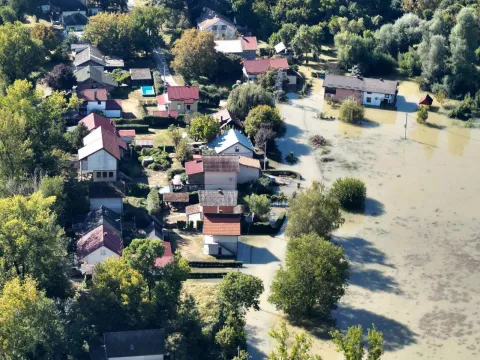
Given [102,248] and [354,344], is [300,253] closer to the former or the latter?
[354,344]

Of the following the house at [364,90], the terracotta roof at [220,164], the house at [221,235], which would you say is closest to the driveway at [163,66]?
the house at [364,90]

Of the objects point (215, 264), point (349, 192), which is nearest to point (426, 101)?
point (349, 192)

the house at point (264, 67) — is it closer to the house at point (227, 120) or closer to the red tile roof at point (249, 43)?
the red tile roof at point (249, 43)

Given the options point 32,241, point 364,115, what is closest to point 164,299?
point 32,241

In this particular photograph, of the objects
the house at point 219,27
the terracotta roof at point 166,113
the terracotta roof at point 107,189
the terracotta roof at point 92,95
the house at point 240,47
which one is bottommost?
the terracotta roof at point 107,189

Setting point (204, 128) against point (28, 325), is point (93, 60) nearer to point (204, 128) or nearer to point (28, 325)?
point (204, 128)

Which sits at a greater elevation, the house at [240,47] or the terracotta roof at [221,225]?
the house at [240,47]

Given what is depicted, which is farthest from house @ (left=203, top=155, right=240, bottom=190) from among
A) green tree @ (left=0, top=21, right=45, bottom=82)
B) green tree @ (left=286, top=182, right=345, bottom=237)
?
green tree @ (left=0, top=21, right=45, bottom=82)
